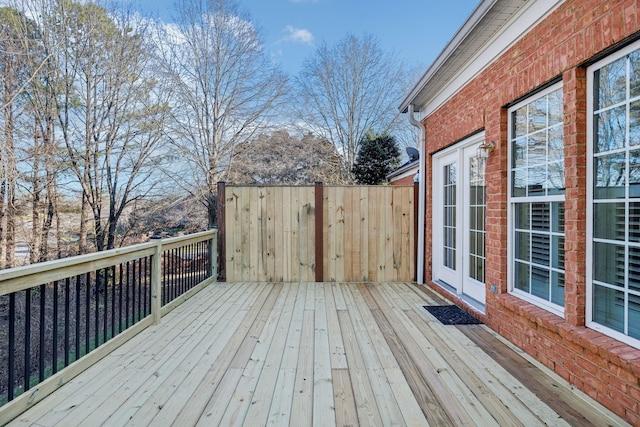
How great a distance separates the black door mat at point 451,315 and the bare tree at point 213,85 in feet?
23.5

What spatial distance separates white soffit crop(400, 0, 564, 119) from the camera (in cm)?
257

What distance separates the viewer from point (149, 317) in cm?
329

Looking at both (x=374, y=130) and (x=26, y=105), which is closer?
(x=26, y=105)

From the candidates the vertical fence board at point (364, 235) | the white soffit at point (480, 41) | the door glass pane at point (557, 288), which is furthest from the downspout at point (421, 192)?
the door glass pane at point (557, 288)

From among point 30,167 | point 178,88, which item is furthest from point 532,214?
point 178,88

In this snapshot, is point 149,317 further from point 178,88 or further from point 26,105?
point 178,88

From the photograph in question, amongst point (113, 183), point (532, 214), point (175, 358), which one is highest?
point (113, 183)

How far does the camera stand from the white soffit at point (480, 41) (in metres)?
2.57

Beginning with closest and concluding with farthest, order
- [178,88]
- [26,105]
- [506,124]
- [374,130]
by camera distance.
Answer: [506,124], [26,105], [178,88], [374,130]

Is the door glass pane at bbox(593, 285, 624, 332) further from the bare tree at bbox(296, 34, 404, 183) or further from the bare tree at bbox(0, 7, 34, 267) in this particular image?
the bare tree at bbox(296, 34, 404, 183)

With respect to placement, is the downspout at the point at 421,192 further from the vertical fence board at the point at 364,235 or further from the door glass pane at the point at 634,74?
the door glass pane at the point at 634,74

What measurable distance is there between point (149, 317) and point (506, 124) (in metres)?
3.89

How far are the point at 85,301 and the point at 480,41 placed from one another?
5.32 meters

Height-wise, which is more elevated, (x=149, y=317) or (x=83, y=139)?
(x=83, y=139)
